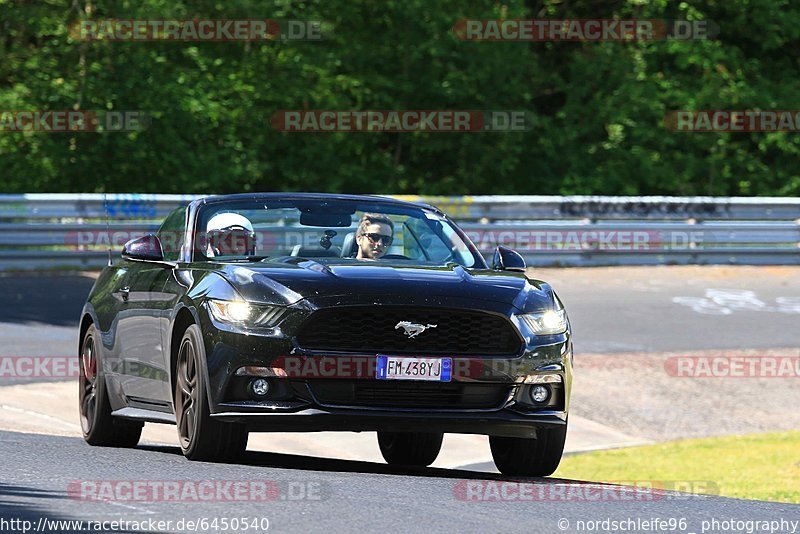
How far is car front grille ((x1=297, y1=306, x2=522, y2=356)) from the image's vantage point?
29.8ft

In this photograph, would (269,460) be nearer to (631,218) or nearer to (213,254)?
(213,254)

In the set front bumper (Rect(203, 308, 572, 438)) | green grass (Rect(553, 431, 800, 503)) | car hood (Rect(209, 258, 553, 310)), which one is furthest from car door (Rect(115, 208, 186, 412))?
green grass (Rect(553, 431, 800, 503))

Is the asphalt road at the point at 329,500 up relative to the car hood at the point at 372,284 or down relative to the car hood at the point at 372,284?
down

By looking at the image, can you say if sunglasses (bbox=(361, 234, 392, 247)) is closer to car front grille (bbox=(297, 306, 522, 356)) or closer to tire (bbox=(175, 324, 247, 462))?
car front grille (bbox=(297, 306, 522, 356))

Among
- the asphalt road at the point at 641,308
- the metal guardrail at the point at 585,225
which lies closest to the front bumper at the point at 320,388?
the asphalt road at the point at 641,308

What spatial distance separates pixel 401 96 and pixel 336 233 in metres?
20.6

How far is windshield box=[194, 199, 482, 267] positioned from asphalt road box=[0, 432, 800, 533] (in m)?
1.26

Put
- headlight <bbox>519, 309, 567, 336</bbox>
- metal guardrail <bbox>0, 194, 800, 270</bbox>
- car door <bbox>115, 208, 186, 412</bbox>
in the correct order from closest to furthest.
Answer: headlight <bbox>519, 309, 567, 336</bbox> → car door <bbox>115, 208, 186, 412</bbox> → metal guardrail <bbox>0, 194, 800, 270</bbox>

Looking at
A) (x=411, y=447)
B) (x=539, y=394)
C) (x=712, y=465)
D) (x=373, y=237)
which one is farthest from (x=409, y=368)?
(x=712, y=465)

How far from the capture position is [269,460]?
10.7 m

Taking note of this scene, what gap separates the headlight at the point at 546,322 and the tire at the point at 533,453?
0.57 m

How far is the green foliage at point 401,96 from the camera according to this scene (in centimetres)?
2791

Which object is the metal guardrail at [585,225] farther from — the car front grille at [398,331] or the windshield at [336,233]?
the car front grille at [398,331]

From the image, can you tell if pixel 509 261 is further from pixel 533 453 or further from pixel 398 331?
pixel 398 331
